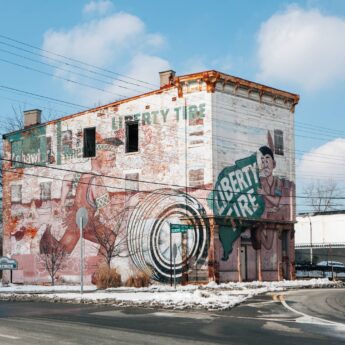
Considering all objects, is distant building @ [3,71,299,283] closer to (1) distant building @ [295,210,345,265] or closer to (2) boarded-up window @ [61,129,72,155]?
(2) boarded-up window @ [61,129,72,155]

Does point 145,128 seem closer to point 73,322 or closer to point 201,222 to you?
point 201,222

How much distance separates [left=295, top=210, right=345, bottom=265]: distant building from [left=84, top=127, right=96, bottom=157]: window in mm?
27153

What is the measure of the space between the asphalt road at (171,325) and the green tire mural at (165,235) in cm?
1493

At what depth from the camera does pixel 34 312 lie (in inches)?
653

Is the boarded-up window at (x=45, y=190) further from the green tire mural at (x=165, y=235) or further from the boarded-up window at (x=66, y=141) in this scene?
the green tire mural at (x=165, y=235)

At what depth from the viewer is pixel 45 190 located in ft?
136

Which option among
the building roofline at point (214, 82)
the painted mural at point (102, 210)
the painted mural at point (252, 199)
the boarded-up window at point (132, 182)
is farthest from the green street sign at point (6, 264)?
the building roofline at point (214, 82)

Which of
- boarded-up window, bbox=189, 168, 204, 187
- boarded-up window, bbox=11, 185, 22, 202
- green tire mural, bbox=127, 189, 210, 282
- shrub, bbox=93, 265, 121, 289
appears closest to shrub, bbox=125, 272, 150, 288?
shrub, bbox=93, 265, 121, 289

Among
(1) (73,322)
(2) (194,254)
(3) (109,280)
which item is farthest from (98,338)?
(2) (194,254)

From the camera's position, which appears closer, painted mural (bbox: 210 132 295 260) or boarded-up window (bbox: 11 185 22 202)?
painted mural (bbox: 210 132 295 260)

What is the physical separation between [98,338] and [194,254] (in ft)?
75.8

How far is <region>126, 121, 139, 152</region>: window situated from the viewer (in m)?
37.6

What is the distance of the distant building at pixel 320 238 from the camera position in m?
58.2

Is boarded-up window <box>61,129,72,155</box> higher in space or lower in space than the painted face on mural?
higher
